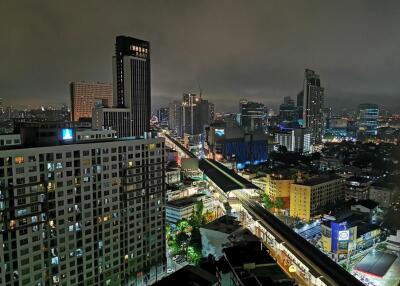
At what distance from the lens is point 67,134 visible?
14.0 metres

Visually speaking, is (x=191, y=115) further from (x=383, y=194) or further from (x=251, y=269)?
(x=251, y=269)

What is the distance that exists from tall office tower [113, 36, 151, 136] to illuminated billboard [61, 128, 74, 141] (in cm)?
2695

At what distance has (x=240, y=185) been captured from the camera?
28.8 metres

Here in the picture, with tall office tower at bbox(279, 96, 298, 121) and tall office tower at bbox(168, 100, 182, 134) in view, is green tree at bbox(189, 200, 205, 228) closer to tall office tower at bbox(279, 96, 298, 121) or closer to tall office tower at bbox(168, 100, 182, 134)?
tall office tower at bbox(168, 100, 182, 134)

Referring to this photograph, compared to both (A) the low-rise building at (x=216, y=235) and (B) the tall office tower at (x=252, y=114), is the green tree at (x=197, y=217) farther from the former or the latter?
(B) the tall office tower at (x=252, y=114)

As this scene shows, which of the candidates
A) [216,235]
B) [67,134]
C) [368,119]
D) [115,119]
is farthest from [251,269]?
[368,119]

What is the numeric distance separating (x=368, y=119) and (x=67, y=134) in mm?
92313

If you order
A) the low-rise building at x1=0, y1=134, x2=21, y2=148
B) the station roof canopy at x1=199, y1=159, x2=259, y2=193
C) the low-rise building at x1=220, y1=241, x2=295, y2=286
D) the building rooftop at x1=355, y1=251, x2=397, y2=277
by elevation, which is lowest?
the building rooftop at x1=355, y1=251, x2=397, y2=277

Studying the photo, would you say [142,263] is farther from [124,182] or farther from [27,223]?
[27,223]

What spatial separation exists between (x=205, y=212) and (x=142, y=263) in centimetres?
1065

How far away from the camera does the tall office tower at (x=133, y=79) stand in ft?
132

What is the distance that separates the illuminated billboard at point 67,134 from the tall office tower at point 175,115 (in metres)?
64.5

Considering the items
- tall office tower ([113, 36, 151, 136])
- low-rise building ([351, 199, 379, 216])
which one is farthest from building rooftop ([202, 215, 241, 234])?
tall office tower ([113, 36, 151, 136])

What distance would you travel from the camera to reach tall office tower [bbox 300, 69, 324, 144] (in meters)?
77.1
